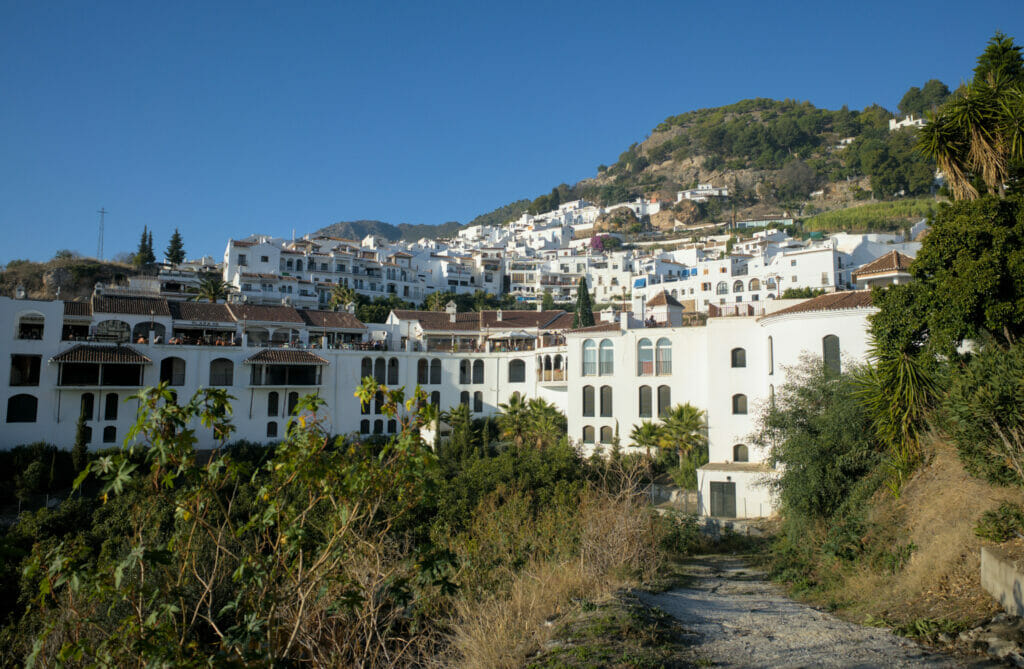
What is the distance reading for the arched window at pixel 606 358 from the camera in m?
34.7

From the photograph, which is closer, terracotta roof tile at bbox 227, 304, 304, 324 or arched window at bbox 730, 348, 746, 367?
arched window at bbox 730, 348, 746, 367

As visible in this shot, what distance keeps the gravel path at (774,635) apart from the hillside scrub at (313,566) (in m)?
1.54

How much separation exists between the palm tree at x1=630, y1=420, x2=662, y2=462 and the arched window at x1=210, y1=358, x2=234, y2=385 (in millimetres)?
22296

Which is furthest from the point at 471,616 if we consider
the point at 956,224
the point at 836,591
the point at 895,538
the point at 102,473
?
the point at 956,224

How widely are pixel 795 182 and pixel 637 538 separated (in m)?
134

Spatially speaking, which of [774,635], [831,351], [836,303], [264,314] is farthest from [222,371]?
[774,635]

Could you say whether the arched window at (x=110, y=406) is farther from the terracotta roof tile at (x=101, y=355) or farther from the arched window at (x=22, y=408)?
the arched window at (x=22, y=408)

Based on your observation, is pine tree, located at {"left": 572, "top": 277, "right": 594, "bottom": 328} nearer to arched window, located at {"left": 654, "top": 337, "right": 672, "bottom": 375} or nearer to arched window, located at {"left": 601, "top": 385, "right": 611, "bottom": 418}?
arched window, located at {"left": 601, "top": 385, "right": 611, "bottom": 418}

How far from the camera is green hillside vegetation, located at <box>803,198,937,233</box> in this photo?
285ft

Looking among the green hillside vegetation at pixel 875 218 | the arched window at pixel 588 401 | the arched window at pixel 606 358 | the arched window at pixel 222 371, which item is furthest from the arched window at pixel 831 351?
the green hillside vegetation at pixel 875 218

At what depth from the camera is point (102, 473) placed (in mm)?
6160

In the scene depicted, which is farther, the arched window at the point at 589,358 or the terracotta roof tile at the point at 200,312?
the terracotta roof tile at the point at 200,312

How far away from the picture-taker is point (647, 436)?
31625mm

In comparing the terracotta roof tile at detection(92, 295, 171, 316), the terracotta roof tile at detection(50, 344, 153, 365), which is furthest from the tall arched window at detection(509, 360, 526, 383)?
the terracotta roof tile at detection(92, 295, 171, 316)
